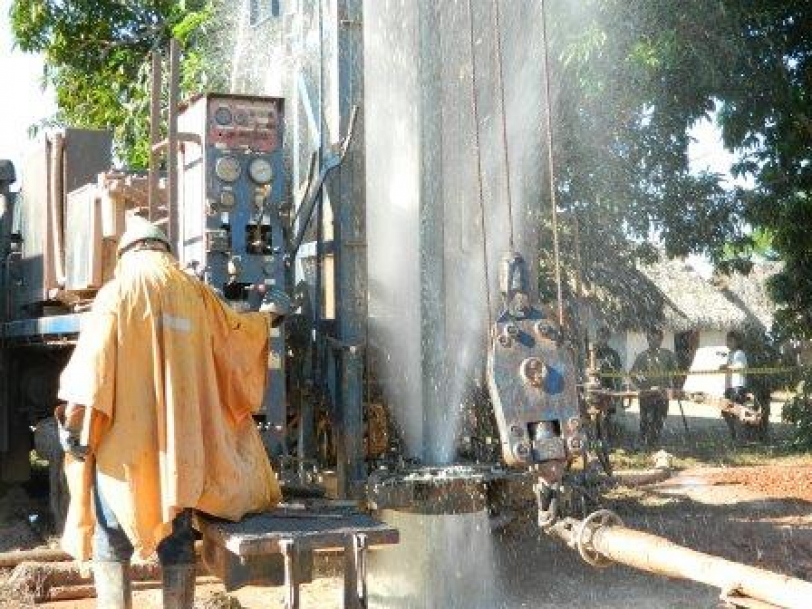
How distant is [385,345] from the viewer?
6.44m

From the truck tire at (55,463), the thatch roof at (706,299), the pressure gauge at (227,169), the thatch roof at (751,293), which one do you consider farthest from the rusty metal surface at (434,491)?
the thatch roof at (751,293)

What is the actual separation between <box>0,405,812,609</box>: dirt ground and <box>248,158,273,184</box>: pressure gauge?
2.08 meters

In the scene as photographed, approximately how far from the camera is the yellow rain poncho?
4.44m

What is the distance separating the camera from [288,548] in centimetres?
428

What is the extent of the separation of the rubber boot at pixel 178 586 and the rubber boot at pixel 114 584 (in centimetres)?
16

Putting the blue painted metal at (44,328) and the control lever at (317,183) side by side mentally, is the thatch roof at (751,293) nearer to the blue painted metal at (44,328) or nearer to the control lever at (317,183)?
the blue painted metal at (44,328)

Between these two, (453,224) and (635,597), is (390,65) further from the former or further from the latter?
(635,597)

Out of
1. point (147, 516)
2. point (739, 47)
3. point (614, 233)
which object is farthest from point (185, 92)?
point (147, 516)

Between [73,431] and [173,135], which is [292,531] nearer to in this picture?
[73,431]

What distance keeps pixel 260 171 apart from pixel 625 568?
10.8ft

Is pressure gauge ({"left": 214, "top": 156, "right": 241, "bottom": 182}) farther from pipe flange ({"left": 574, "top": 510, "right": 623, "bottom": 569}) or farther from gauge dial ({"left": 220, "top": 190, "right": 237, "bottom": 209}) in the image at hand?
pipe flange ({"left": 574, "top": 510, "right": 623, "bottom": 569})

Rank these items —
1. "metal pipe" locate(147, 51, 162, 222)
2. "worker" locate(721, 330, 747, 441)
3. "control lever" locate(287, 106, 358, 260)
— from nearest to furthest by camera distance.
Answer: "metal pipe" locate(147, 51, 162, 222)
"control lever" locate(287, 106, 358, 260)
"worker" locate(721, 330, 747, 441)

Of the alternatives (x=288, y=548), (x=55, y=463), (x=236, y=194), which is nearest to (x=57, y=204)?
(x=55, y=463)

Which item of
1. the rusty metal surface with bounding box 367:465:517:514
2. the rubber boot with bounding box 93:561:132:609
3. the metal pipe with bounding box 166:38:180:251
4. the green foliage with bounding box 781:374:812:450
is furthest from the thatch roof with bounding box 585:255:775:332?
the rubber boot with bounding box 93:561:132:609
